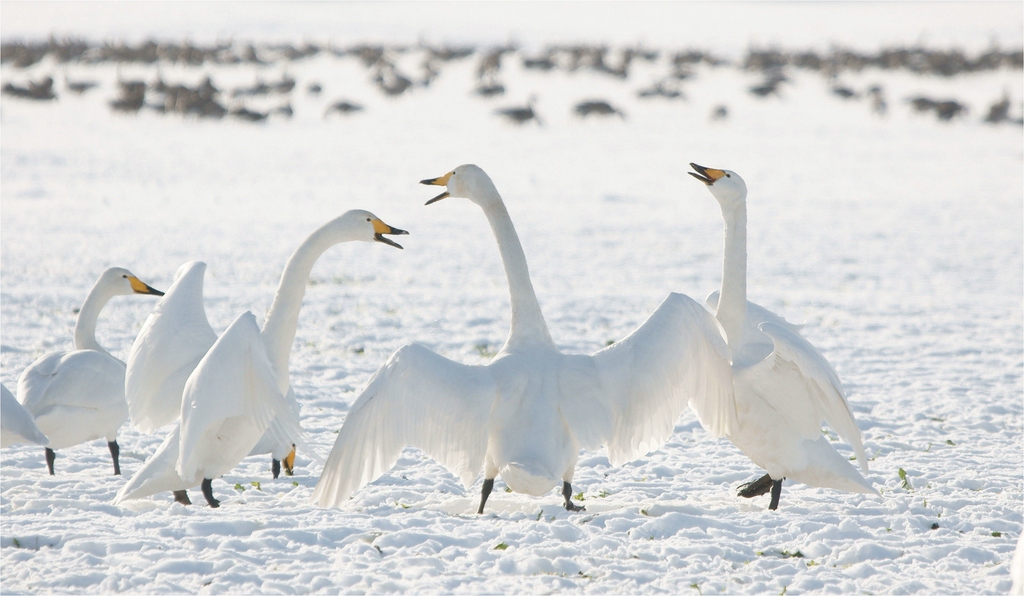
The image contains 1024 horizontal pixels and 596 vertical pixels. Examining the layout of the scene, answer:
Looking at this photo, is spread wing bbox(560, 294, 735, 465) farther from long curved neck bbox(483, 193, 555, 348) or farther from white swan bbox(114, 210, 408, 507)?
white swan bbox(114, 210, 408, 507)

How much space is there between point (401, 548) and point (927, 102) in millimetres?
29167

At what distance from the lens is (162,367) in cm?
487

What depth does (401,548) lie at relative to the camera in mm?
3982

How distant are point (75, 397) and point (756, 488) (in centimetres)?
346

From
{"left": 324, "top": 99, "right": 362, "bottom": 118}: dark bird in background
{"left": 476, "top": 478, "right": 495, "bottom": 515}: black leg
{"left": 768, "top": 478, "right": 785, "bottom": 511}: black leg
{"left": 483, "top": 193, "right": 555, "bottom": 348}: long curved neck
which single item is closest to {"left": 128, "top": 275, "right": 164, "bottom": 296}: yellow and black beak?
{"left": 483, "top": 193, "right": 555, "bottom": 348}: long curved neck

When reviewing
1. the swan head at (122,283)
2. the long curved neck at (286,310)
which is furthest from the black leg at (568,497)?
the swan head at (122,283)

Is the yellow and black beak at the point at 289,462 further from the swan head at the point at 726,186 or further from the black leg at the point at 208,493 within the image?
the swan head at the point at 726,186

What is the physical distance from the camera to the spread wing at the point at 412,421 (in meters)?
4.22

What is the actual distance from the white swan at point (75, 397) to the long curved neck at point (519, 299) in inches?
84.5

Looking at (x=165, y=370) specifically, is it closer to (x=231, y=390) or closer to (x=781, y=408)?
(x=231, y=390)

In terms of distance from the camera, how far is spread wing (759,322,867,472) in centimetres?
457

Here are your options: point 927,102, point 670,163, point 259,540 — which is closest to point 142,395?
point 259,540

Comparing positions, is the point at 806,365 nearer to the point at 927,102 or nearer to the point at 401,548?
the point at 401,548

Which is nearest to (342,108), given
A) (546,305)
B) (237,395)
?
(546,305)
